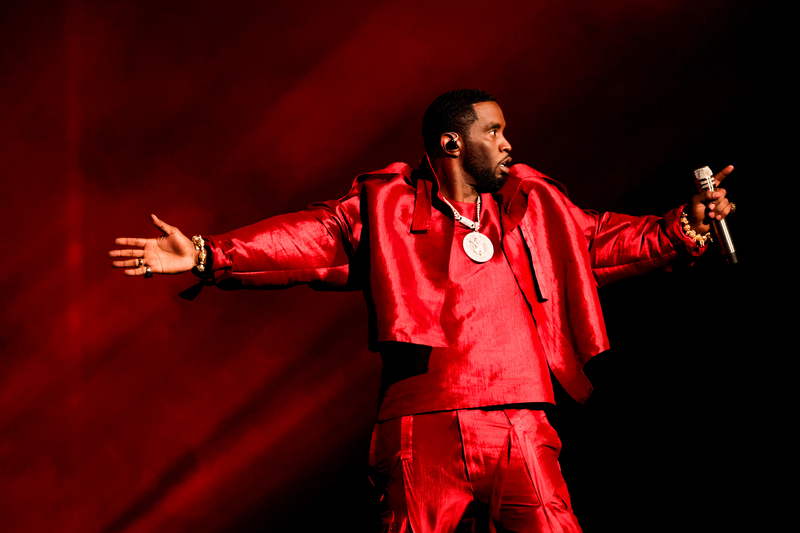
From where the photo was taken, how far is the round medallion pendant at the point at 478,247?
5.19 ft

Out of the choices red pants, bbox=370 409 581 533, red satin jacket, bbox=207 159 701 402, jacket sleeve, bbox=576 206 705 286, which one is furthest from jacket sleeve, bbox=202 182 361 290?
jacket sleeve, bbox=576 206 705 286

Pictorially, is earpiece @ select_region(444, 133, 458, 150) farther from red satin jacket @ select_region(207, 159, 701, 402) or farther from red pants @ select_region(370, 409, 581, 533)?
red pants @ select_region(370, 409, 581, 533)

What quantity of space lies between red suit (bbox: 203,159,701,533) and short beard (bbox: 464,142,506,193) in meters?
0.03

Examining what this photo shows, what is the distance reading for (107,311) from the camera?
2.21 meters

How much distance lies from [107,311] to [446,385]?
4.46 feet

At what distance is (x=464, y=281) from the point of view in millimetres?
1553

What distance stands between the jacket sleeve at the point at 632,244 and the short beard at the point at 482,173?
247mm

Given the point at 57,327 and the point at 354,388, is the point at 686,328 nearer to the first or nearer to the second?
the point at 354,388

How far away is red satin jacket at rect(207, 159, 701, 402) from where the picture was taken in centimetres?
150

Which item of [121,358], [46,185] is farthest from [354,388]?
[46,185]

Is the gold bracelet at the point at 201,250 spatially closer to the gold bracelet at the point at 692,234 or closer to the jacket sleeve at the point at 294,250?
the jacket sleeve at the point at 294,250

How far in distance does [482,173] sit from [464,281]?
1.17ft

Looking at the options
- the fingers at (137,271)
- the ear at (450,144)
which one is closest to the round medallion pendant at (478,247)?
the ear at (450,144)

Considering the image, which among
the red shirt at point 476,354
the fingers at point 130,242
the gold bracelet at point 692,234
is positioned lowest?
the red shirt at point 476,354
